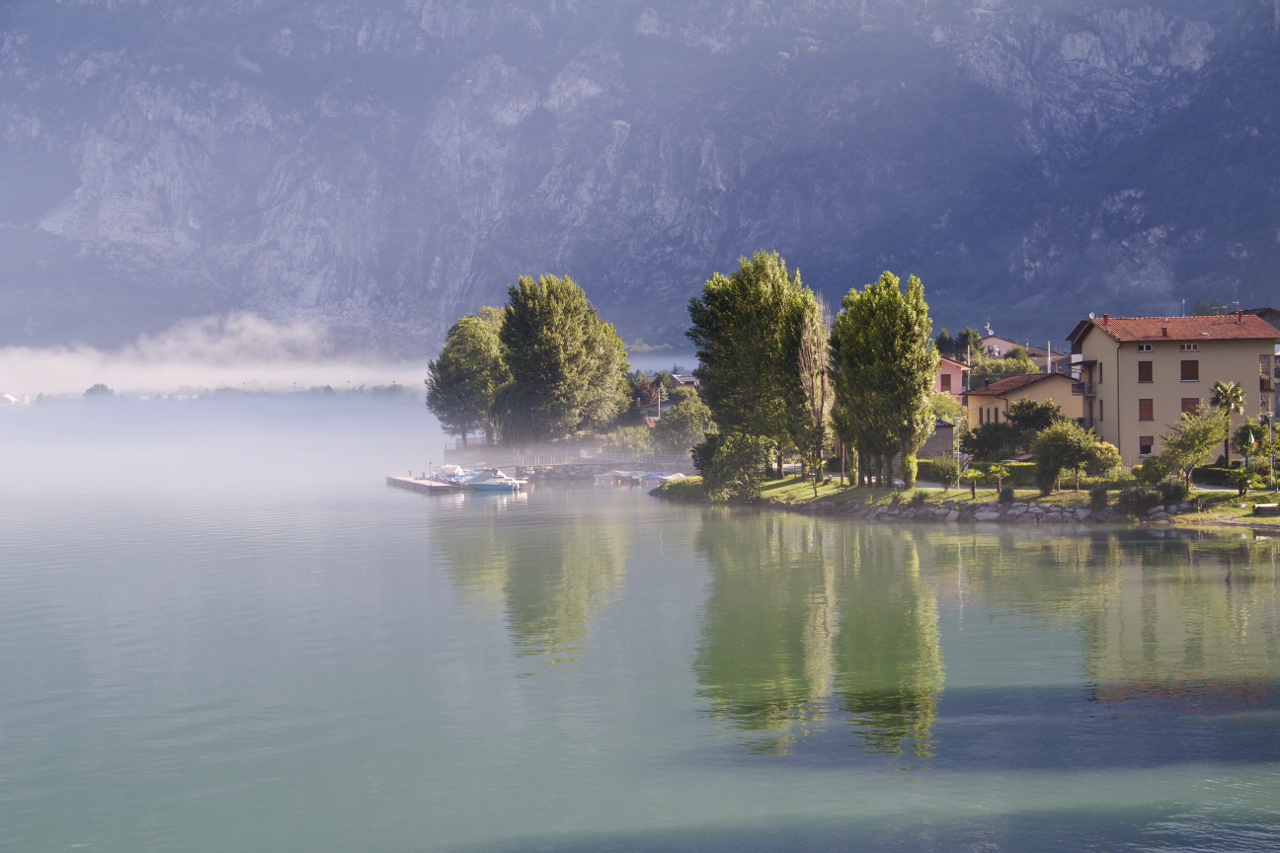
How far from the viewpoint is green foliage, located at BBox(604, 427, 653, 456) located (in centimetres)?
14725

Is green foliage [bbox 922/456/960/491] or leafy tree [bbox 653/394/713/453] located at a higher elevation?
leafy tree [bbox 653/394/713/453]

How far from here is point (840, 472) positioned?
99938 mm

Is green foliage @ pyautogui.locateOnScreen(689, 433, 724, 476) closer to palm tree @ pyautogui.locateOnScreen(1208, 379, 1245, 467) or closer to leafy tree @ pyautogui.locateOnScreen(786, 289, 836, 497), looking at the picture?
leafy tree @ pyautogui.locateOnScreen(786, 289, 836, 497)

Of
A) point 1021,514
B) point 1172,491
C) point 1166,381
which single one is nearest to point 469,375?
point 1166,381

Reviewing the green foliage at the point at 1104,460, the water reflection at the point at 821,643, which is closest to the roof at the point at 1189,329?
the green foliage at the point at 1104,460

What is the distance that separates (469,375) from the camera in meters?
167

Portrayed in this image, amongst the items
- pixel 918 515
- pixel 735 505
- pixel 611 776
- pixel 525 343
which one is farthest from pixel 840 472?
pixel 611 776

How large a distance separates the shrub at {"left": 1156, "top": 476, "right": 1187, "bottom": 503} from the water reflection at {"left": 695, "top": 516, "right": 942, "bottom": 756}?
1617 cm

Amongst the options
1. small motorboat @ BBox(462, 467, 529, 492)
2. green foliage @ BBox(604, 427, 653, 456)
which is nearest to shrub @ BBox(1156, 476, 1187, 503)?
small motorboat @ BBox(462, 467, 529, 492)

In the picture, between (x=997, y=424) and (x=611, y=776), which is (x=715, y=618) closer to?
(x=611, y=776)

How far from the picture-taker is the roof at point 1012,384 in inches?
3899

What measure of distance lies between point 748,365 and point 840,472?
14.0 meters

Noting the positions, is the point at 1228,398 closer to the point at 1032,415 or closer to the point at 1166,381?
the point at 1166,381

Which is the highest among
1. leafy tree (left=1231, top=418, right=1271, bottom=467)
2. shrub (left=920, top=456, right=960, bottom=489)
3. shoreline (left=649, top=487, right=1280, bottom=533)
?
leafy tree (left=1231, top=418, right=1271, bottom=467)
